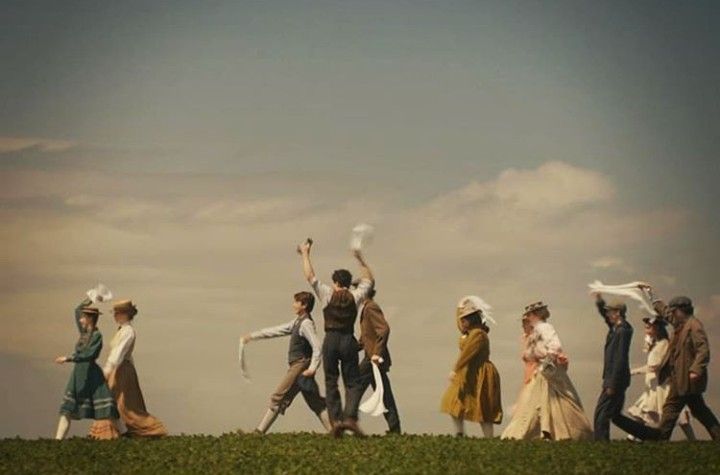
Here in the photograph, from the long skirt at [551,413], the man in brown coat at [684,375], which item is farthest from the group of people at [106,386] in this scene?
the man in brown coat at [684,375]

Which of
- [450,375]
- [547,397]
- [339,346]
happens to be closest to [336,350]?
[339,346]

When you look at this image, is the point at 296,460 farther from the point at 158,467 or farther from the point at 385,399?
the point at 385,399

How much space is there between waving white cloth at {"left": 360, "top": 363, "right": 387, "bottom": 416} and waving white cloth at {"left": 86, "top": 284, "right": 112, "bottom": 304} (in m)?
4.44

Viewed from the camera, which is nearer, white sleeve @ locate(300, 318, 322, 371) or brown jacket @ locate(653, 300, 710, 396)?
brown jacket @ locate(653, 300, 710, 396)

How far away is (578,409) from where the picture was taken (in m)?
25.8

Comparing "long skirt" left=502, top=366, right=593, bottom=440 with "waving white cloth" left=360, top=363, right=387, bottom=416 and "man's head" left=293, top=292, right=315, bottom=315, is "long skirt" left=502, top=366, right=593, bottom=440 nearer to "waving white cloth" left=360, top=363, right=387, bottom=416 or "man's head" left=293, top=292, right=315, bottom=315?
"waving white cloth" left=360, top=363, right=387, bottom=416

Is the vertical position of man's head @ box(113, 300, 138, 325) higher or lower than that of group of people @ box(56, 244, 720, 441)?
higher

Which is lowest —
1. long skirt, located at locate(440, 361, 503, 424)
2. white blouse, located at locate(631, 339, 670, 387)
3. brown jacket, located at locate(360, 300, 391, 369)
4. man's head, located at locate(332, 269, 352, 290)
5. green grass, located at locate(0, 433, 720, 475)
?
green grass, located at locate(0, 433, 720, 475)

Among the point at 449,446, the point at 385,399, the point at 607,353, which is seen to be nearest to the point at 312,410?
the point at 385,399

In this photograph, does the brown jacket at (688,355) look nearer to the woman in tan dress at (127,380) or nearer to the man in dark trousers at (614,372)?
the man in dark trousers at (614,372)

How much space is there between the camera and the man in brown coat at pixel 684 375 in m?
25.6

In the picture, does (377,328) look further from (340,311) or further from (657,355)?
(657,355)

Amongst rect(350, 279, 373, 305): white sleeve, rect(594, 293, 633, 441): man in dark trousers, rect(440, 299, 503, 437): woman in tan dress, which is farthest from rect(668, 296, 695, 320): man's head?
rect(350, 279, 373, 305): white sleeve

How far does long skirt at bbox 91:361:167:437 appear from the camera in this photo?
2638 centimetres
